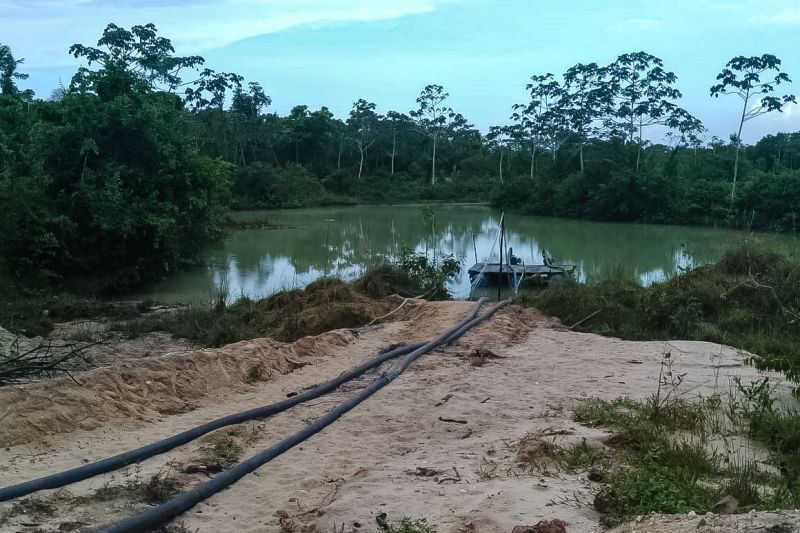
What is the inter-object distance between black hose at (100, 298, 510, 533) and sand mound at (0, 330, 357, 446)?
50.1 inches

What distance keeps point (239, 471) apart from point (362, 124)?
51899 millimetres

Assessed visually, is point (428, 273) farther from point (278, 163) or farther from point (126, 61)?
point (278, 163)

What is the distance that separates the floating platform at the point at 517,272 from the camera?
43.2ft

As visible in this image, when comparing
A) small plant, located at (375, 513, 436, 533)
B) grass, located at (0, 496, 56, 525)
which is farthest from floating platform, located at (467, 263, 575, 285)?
grass, located at (0, 496, 56, 525)

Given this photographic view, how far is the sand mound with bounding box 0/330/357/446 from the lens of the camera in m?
4.70

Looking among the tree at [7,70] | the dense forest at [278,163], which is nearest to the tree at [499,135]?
the dense forest at [278,163]

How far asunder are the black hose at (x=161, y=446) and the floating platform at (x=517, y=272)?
715 centimetres

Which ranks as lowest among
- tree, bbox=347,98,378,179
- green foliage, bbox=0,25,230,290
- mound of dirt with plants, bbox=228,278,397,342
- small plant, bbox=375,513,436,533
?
mound of dirt with plants, bbox=228,278,397,342

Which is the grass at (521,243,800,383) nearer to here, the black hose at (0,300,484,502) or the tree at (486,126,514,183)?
the black hose at (0,300,484,502)

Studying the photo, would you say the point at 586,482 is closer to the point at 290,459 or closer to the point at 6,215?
the point at 290,459

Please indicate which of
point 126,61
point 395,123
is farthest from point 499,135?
point 126,61

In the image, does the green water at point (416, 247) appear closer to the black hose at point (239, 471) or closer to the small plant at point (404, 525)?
the black hose at point (239, 471)

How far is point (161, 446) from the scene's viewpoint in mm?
4352

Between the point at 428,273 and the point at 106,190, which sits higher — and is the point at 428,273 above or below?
below
